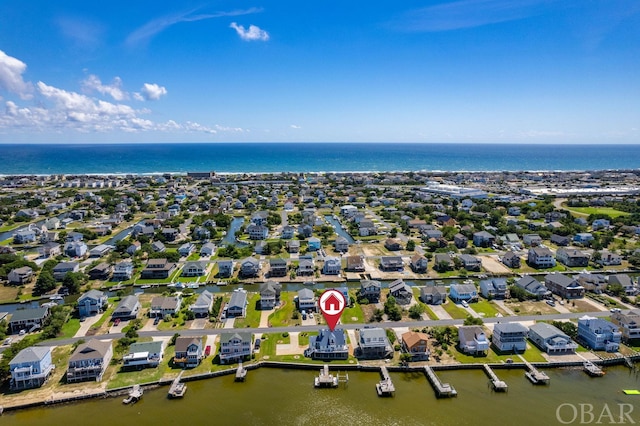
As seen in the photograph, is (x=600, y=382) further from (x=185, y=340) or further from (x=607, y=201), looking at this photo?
(x=607, y=201)

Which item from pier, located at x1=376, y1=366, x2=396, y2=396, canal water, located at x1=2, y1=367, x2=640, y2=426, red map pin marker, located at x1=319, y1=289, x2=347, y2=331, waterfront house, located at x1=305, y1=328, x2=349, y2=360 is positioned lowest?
canal water, located at x1=2, y1=367, x2=640, y2=426

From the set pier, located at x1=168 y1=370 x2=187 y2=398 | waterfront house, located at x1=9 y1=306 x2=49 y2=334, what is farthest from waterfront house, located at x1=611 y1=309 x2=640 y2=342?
waterfront house, located at x1=9 y1=306 x2=49 y2=334

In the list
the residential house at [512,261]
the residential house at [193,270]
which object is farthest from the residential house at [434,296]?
the residential house at [193,270]

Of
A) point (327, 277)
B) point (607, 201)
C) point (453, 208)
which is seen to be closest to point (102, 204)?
point (327, 277)

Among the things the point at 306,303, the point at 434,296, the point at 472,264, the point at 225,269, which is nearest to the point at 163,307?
the point at 225,269

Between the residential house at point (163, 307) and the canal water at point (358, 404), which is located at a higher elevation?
the residential house at point (163, 307)

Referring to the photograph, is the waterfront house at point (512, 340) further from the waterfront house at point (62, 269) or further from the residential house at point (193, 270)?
the waterfront house at point (62, 269)

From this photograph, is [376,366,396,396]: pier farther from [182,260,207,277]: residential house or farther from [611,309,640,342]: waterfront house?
[182,260,207,277]: residential house
